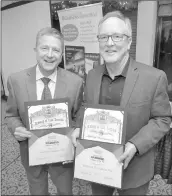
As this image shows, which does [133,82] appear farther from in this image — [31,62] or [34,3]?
[31,62]

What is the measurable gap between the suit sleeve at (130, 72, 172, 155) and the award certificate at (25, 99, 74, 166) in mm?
452

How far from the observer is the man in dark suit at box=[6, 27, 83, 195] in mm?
1241

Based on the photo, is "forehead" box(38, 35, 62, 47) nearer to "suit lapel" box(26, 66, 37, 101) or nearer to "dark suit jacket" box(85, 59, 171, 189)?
"suit lapel" box(26, 66, 37, 101)

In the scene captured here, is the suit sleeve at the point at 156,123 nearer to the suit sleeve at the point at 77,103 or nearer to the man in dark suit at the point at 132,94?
the man in dark suit at the point at 132,94

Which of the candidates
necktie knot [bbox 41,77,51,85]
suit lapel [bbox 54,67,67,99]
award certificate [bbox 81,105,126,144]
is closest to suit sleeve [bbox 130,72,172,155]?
award certificate [bbox 81,105,126,144]

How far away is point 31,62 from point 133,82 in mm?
3705

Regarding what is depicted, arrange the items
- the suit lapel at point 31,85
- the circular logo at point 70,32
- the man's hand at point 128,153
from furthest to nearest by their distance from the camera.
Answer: the circular logo at point 70,32 < the suit lapel at point 31,85 < the man's hand at point 128,153

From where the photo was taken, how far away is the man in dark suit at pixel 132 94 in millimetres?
1071

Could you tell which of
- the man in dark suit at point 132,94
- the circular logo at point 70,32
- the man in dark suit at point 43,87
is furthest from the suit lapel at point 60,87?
the circular logo at point 70,32

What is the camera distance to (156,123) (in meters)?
1.12

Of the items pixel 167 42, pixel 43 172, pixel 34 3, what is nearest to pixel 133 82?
pixel 43 172

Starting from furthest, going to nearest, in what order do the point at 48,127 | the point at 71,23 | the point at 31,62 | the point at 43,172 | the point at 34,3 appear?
1. the point at 31,62
2. the point at 34,3
3. the point at 71,23
4. the point at 43,172
5. the point at 48,127

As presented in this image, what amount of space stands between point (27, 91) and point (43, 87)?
11 cm

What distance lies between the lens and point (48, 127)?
1.23 m
